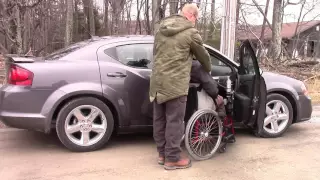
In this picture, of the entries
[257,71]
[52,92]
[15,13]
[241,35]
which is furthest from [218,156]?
[241,35]

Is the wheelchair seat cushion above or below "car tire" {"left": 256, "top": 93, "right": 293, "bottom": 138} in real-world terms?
above

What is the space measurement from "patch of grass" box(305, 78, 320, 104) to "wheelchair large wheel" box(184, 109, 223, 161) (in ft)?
17.0

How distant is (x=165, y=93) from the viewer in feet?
13.1

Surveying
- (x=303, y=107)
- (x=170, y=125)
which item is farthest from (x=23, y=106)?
(x=303, y=107)

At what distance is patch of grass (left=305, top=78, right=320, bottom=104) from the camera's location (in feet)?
30.1

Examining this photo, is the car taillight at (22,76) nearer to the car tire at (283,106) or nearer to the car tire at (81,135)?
the car tire at (81,135)

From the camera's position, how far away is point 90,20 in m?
24.3

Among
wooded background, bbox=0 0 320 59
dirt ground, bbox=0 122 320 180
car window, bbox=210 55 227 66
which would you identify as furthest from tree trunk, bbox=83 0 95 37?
dirt ground, bbox=0 122 320 180

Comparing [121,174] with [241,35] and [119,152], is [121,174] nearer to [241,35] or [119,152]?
[119,152]

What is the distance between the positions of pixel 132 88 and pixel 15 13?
412 centimetres

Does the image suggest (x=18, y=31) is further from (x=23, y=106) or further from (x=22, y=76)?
(x=23, y=106)

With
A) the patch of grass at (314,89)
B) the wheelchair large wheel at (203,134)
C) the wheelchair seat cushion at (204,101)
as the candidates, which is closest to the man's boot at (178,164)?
the wheelchair large wheel at (203,134)

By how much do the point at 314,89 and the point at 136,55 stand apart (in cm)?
759

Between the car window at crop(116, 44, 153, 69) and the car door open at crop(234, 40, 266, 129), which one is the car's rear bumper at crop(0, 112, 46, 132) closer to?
the car window at crop(116, 44, 153, 69)
